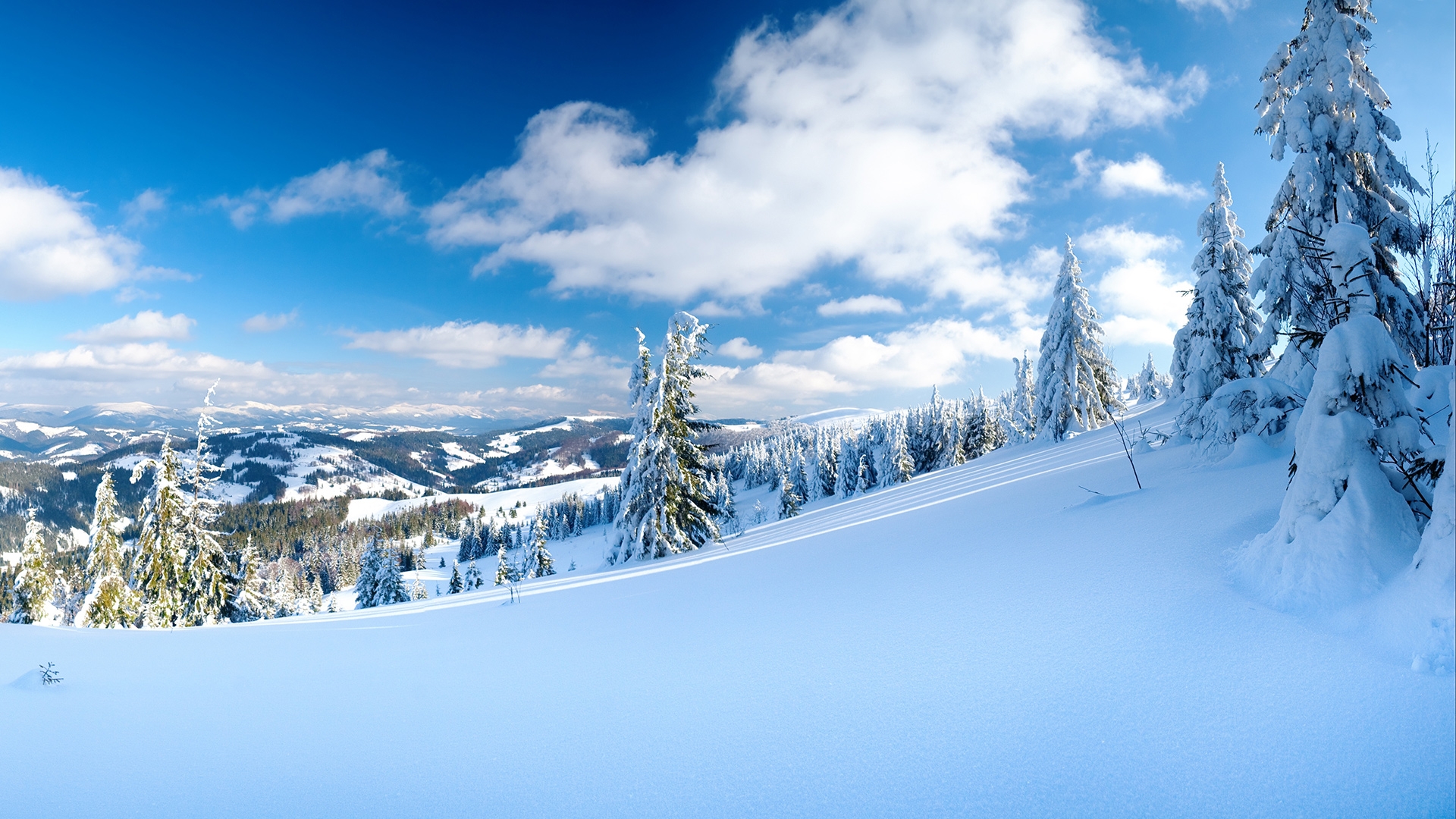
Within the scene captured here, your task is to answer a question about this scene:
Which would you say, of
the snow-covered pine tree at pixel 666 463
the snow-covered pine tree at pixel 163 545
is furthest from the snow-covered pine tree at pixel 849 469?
the snow-covered pine tree at pixel 163 545

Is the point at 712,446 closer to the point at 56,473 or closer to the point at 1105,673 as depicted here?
the point at 1105,673

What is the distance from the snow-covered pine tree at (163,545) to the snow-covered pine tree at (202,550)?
26cm

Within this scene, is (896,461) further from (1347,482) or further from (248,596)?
(1347,482)

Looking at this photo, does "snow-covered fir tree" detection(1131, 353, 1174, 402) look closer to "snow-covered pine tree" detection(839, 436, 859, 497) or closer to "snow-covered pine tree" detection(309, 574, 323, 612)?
"snow-covered pine tree" detection(839, 436, 859, 497)

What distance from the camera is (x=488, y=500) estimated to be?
5920 inches

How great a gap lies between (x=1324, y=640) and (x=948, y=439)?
46.4m

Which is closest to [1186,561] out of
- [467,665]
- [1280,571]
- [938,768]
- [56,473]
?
[1280,571]

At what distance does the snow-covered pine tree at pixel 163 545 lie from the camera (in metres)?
17.3

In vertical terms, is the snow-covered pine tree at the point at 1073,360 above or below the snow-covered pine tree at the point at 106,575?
above

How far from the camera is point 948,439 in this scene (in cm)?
4588

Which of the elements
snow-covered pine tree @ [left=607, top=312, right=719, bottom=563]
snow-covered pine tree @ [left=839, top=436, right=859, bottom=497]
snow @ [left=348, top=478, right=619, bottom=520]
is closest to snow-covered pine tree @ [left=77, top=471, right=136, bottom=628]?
snow-covered pine tree @ [left=607, top=312, right=719, bottom=563]

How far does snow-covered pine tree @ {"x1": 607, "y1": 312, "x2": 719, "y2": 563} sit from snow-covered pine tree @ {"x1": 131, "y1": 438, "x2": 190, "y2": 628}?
587 inches

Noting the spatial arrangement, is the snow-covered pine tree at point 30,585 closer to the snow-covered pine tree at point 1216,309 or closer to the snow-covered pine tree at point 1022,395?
the snow-covered pine tree at point 1216,309

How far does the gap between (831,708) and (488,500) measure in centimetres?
16498
